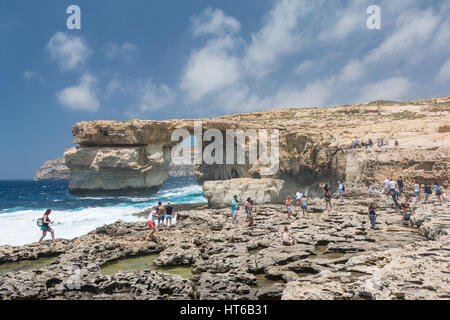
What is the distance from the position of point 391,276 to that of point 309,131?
22.7 meters

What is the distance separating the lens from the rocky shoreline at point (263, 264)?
489 centimetres

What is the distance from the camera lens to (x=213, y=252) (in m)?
8.66

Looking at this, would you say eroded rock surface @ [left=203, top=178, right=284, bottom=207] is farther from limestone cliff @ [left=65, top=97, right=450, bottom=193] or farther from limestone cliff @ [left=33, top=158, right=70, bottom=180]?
limestone cliff @ [left=33, top=158, right=70, bottom=180]

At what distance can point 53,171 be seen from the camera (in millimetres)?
132750

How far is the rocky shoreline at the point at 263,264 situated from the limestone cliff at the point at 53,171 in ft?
466

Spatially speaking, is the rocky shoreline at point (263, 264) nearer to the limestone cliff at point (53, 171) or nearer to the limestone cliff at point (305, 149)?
the limestone cliff at point (305, 149)

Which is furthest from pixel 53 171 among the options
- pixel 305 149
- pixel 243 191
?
pixel 305 149

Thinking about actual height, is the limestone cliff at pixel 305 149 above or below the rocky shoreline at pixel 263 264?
above

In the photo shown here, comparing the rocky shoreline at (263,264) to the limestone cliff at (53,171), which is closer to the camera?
the rocky shoreline at (263,264)

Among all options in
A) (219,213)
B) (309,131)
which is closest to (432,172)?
(309,131)

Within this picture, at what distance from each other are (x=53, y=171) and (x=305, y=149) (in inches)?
5662

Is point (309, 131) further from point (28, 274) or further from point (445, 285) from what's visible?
point (28, 274)

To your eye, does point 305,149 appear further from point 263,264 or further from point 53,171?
point 53,171

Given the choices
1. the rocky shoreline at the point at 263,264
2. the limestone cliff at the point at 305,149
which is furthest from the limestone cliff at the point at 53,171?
the rocky shoreline at the point at 263,264
